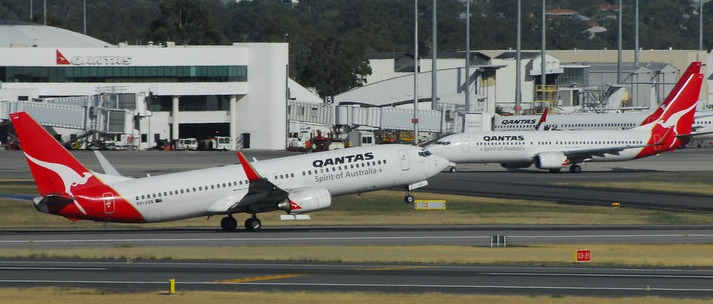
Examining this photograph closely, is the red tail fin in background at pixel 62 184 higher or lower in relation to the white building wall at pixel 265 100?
lower

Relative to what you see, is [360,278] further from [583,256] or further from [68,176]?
[68,176]

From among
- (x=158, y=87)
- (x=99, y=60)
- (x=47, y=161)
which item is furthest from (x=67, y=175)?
(x=99, y=60)

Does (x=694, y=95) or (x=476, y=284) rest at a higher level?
(x=694, y=95)

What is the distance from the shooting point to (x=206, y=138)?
147250mm

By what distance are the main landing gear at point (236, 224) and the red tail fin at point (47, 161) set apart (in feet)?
23.8

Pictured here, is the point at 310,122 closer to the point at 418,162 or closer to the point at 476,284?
the point at 418,162

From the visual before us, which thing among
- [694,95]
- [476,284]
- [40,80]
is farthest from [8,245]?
[40,80]

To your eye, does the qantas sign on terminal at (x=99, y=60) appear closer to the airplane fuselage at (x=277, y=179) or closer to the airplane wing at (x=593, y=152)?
the airplane wing at (x=593, y=152)

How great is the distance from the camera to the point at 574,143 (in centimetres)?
10238

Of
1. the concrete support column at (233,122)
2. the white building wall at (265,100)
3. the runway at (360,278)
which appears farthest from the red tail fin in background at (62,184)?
the concrete support column at (233,122)

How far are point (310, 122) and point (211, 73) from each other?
1286 centimetres

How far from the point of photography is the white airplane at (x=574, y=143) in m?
99.4

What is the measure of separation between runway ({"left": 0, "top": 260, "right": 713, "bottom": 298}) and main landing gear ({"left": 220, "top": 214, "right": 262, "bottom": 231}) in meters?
12.0

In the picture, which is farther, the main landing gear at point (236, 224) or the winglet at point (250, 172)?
the main landing gear at point (236, 224)
